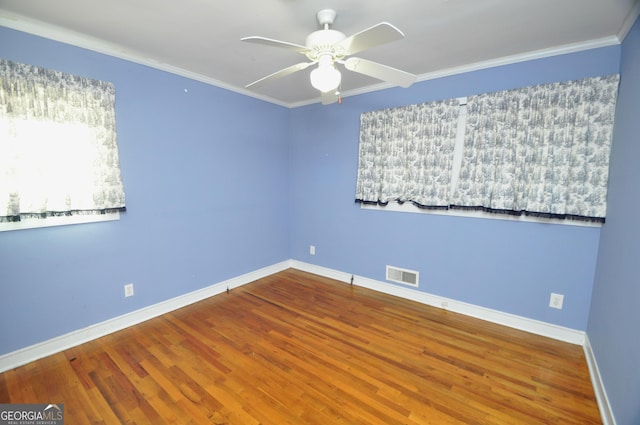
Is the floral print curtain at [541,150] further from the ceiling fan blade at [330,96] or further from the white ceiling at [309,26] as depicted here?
the ceiling fan blade at [330,96]

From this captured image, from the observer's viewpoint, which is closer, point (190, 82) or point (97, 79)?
point (97, 79)

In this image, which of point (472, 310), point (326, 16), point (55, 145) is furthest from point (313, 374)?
point (55, 145)

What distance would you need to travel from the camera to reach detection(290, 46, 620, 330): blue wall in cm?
228

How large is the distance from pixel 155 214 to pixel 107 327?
1078 millimetres

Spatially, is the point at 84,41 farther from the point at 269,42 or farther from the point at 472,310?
the point at 472,310

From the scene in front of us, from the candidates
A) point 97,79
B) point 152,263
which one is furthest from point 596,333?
point 97,79

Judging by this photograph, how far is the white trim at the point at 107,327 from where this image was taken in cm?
199

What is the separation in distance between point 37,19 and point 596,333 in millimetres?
4631

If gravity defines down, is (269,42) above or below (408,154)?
above

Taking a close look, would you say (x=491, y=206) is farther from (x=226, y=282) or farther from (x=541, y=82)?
(x=226, y=282)

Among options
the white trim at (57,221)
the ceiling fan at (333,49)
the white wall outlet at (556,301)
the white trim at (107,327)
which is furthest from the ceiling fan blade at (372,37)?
the white trim at (107,327)

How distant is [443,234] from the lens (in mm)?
2885

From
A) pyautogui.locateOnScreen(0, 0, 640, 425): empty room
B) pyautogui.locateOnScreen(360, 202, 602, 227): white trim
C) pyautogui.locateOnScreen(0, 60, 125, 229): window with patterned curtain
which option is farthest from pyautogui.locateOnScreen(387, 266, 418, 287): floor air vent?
pyautogui.locateOnScreen(0, 60, 125, 229): window with patterned curtain

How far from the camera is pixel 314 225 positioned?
3.94 meters
